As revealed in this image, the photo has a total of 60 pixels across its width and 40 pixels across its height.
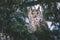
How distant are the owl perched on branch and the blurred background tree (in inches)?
3.2

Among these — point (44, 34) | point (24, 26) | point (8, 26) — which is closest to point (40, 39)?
point (44, 34)

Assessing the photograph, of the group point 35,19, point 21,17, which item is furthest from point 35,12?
point 21,17

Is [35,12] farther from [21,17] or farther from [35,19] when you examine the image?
[21,17]

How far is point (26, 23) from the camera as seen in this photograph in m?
1.62

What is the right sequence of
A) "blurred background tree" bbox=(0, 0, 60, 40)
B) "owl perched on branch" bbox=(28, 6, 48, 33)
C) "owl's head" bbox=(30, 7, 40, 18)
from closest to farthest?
"blurred background tree" bbox=(0, 0, 60, 40)
"owl perched on branch" bbox=(28, 6, 48, 33)
"owl's head" bbox=(30, 7, 40, 18)

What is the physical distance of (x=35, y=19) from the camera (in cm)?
180

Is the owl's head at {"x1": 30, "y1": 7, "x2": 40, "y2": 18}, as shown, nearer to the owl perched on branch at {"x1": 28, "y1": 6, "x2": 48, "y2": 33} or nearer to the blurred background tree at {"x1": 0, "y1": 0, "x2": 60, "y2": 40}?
the owl perched on branch at {"x1": 28, "y1": 6, "x2": 48, "y2": 33}

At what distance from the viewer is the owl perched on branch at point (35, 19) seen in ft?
5.53

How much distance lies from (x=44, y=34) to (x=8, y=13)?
35cm

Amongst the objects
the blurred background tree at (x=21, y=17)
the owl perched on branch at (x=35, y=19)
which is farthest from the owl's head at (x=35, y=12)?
the blurred background tree at (x=21, y=17)

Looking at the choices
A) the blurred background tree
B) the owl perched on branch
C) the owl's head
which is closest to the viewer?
the blurred background tree

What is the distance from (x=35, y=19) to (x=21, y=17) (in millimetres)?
231

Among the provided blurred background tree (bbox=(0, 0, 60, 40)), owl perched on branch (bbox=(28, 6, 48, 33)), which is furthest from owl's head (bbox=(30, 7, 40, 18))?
blurred background tree (bbox=(0, 0, 60, 40))

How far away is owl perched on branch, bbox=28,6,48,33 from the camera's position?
168 cm
